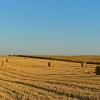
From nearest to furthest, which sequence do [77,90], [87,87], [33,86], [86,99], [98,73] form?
[86,99] → [77,90] → [87,87] → [33,86] → [98,73]

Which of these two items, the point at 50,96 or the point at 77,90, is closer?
the point at 50,96

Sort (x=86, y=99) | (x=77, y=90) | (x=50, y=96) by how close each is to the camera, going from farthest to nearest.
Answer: (x=77, y=90), (x=50, y=96), (x=86, y=99)

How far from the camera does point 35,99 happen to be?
44.6ft

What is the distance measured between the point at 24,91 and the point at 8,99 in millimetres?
1861

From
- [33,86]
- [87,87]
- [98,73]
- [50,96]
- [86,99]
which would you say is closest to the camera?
[86,99]

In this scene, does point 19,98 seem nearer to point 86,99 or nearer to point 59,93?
point 59,93

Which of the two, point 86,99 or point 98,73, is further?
point 98,73

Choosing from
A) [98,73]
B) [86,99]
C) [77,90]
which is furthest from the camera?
[98,73]

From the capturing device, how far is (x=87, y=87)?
1609cm

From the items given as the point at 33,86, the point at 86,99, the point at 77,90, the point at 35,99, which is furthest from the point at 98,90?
the point at 33,86

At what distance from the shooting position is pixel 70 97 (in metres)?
13.7

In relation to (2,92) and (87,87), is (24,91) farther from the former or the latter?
(87,87)

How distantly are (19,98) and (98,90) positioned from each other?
3308 millimetres

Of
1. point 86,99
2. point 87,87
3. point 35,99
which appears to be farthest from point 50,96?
point 87,87
